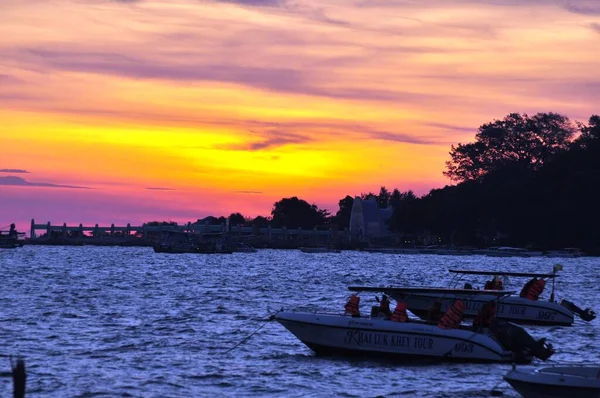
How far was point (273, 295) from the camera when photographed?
82438 millimetres

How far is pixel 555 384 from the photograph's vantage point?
27094 mm

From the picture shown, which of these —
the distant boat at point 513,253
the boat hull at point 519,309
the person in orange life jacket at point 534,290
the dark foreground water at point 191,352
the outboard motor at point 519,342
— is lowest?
the dark foreground water at point 191,352

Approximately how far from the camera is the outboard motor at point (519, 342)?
38.0 m

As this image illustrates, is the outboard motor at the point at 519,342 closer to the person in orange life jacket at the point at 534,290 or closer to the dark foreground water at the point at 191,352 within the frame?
the dark foreground water at the point at 191,352

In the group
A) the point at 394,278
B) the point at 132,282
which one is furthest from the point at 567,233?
the point at 132,282

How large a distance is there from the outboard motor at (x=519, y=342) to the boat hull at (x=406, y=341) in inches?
11.6

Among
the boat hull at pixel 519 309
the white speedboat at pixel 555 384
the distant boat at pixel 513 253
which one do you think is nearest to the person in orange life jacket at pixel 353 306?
the white speedboat at pixel 555 384

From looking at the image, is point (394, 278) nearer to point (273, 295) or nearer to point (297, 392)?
point (273, 295)

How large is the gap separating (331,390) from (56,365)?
10553 mm

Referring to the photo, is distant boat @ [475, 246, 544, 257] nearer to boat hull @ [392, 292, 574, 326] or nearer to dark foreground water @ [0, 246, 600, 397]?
dark foreground water @ [0, 246, 600, 397]

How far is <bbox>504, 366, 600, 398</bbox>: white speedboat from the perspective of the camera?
1066 inches

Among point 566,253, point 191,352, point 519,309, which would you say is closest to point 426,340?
point 191,352

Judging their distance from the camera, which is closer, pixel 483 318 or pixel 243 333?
pixel 483 318

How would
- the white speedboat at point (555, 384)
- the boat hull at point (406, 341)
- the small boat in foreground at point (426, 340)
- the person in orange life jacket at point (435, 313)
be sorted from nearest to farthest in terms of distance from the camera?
1. the white speedboat at point (555, 384)
2. the small boat in foreground at point (426, 340)
3. the boat hull at point (406, 341)
4. the person in orange life jacket at point (435, 313)
